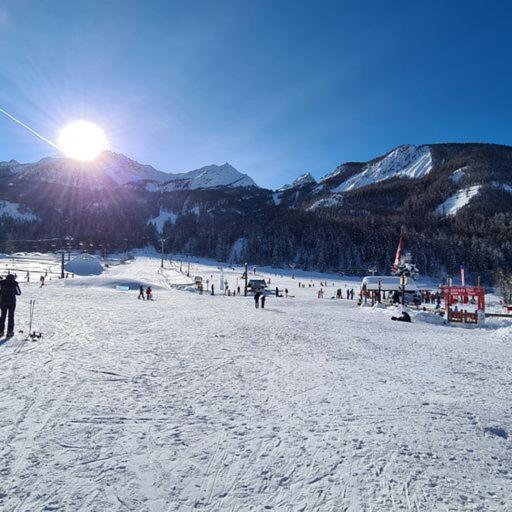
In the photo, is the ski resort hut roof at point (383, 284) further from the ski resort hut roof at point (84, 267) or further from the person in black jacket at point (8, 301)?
the ski resort hut roof at point (84, 267)

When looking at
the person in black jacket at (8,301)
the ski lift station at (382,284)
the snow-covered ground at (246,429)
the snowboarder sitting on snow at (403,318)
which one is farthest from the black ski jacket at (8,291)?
the ski lift station at (382,284)

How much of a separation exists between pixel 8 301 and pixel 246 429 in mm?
8519

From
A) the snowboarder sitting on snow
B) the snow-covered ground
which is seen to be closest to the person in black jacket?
the snow-covered ground

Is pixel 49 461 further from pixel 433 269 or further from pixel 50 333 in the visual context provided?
pixel 433 269

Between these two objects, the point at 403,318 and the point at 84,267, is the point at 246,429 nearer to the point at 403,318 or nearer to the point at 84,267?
the point at 403,318

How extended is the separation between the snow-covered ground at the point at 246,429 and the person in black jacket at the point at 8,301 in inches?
22.4

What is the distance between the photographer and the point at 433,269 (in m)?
114

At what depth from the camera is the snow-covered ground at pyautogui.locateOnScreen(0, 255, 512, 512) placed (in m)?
3.47

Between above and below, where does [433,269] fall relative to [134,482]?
above

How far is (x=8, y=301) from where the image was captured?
998 cm

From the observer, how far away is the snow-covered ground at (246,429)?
3473 mm

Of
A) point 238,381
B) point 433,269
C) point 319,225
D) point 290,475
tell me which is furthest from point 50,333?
point 319,225

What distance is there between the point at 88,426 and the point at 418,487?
393cm

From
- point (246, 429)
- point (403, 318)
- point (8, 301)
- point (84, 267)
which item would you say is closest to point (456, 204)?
point (84, 267)
